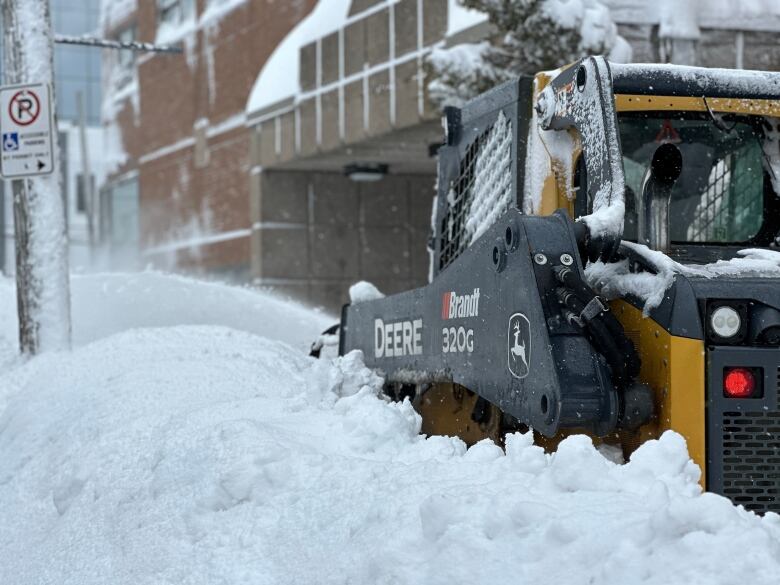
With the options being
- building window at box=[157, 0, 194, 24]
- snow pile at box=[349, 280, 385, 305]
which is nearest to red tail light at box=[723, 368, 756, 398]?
snow pile at box=[349, 280, 385, 305]

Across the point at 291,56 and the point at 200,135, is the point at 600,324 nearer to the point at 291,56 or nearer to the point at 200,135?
the point at 291,56

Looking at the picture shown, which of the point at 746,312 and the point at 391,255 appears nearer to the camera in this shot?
the point at 746,312

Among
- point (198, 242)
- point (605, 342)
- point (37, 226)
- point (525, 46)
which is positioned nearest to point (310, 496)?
point (605, 342)

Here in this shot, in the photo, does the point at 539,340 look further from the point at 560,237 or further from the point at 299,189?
the point at 299,189

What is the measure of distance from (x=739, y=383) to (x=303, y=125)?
807 inches

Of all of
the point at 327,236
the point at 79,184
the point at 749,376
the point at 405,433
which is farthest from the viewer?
the point at 79,184

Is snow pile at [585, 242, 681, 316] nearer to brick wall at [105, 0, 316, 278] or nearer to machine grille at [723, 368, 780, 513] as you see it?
machine grille at [723, 368, 780, 513]

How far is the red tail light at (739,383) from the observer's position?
5.09 m

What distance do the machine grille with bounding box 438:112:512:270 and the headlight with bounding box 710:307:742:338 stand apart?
1.78 meters

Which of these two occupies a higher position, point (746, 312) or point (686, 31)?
point (686, 31)

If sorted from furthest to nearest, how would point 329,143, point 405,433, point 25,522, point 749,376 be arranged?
point 329,143
point 25,522
point 405,433
point 749,376

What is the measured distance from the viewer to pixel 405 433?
6.38 metres

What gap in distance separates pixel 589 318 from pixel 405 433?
1472mm

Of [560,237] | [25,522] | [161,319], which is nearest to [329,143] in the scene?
[161,319]
